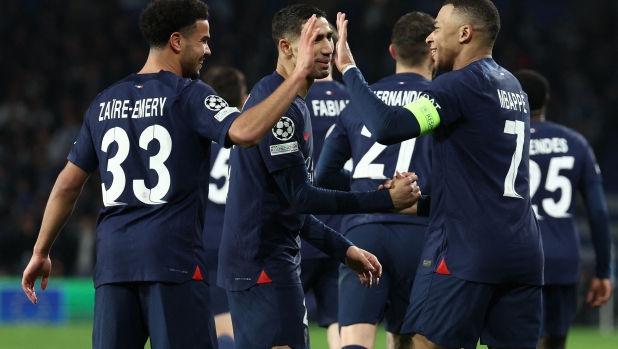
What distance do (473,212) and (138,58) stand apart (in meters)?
13.7

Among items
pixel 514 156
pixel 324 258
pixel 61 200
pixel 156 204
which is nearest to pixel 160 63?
pixel 156 204

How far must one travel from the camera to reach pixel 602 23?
17.8 metres

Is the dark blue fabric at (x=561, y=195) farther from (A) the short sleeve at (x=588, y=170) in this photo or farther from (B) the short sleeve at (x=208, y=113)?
(B) the short sleeve at (x=208, y=113)

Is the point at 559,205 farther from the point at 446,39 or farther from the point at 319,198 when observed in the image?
the point at 319,198

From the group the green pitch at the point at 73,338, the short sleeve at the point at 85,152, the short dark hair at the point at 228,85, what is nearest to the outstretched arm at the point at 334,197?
the short sleeve at the point at 85,152

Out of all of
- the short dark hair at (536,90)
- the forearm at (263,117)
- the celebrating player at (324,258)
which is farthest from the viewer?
the short dark hair at (536,90)

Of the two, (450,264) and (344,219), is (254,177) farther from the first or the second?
(344,219)

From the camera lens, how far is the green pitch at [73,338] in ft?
35.8

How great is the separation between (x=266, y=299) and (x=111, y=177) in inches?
37.3

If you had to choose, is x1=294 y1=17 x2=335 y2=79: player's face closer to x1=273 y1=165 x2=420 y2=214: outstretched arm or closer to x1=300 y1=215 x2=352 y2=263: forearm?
x1=273 y1=165 x2=420 y2=214: outstretched arm

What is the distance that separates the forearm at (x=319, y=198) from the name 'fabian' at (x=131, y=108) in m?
0.67

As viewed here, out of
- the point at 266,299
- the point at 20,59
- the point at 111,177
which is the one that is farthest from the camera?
the point at 20,59

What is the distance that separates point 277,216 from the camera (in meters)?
4.64

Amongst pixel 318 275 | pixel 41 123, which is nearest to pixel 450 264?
pixel 318 275
